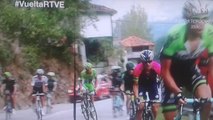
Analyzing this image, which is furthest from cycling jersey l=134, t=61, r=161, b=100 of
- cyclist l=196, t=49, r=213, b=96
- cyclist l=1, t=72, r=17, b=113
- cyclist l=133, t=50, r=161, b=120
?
cyclist l=1, t=72, r=17, b=113

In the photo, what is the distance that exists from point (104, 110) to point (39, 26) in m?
0.92

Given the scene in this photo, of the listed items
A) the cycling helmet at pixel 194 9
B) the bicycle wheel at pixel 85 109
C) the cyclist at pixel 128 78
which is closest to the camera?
the bicycle wheel at pixel 85 109

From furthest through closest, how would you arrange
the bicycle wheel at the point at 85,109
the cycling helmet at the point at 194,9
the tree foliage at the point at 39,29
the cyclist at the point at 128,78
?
the cycling helmet at the point at 194,9, the cyclist at the point at 128,78, the bicycle wheel at the point at 85,109, the tree foliage at the point at 39,29

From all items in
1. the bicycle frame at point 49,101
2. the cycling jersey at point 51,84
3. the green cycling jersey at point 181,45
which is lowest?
the bicycle frame at point 49,101

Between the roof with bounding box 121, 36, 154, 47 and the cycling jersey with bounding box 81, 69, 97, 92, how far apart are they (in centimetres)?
37

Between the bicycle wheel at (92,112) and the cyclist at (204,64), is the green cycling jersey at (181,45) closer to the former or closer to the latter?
the cyclist at (204,64)

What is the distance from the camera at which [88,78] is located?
12.4ft

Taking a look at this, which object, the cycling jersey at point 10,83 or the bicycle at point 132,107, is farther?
the bicycle at point 132,107

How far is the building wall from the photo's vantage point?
377 centimetres

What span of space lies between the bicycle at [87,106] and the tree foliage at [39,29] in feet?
1.14

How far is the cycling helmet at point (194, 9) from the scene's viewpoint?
396cm

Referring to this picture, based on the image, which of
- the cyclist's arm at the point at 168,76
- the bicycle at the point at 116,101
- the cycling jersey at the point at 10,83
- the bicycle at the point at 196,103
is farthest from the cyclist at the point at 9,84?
the bicycle at the point at 196,103

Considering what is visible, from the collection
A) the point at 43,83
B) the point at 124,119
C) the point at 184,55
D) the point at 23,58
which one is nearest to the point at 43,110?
the point at 43,83

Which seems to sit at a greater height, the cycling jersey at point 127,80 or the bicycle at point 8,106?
the cycling jersey at point 127,80
